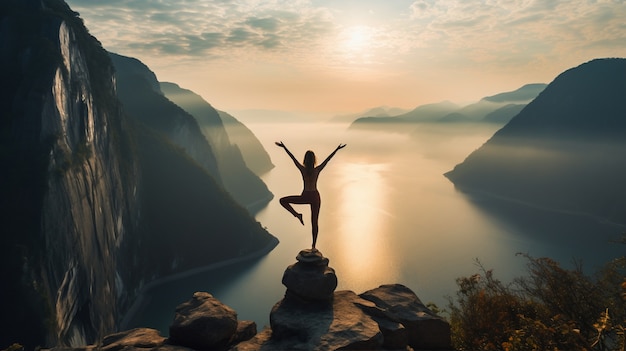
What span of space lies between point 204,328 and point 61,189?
199ft

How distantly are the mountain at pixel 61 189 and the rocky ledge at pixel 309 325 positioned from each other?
50416 millimetres

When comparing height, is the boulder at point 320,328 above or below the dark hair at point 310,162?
below

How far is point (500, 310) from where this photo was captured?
18.2 metres

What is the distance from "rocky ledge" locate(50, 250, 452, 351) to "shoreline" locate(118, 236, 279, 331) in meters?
83.4

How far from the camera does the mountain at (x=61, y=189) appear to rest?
53.7m

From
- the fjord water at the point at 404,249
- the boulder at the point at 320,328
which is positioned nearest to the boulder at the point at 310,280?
the boulder at the point at 320,328

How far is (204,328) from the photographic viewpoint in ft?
40.6

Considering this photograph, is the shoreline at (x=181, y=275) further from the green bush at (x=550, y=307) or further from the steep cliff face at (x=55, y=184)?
the green bush at (x=550, y=307)

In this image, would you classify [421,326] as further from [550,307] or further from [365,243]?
[365,243]

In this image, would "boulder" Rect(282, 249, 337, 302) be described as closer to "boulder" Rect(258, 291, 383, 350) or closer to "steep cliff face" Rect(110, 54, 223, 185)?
"boulder" Rect(258, 291, 383, 350)

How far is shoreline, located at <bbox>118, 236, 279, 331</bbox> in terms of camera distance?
89875mm

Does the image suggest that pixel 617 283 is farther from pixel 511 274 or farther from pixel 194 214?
pixel 194 214

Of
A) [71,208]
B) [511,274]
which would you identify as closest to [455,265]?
[511,274]

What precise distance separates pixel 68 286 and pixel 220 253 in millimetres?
77753
